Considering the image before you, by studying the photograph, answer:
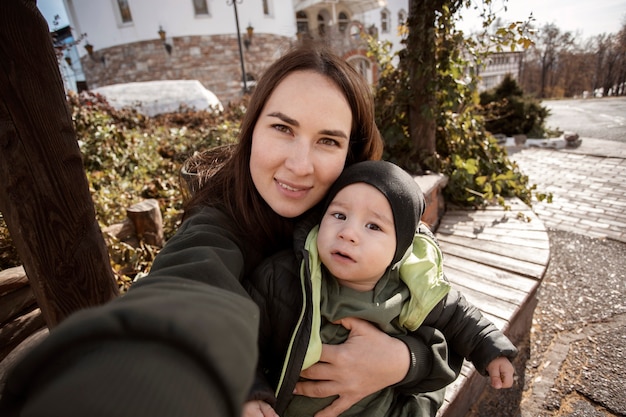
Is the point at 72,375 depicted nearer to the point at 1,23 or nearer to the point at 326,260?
the point at 326,260

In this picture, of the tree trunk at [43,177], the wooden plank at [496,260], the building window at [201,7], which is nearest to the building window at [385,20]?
the building window at [201,7]

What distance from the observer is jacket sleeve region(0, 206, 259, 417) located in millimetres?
392

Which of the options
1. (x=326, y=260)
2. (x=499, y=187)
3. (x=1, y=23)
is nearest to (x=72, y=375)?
(x=326, y=260)

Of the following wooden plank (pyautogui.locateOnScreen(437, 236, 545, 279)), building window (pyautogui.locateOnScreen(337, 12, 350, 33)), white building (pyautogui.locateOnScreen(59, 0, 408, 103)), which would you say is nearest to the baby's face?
wooden plank (pyautogui.locateOnScreen(437, 236, 545, 279))

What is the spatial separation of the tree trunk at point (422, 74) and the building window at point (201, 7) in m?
17.3

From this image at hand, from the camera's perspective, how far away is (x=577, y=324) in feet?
8.47

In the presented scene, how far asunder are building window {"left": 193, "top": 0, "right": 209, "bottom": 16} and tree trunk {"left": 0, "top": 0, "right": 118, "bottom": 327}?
63.3ft

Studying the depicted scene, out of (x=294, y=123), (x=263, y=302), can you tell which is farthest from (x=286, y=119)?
(x=263, y=302)

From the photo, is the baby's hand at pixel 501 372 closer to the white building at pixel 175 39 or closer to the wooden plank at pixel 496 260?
the wooden plank at pixel 496 260

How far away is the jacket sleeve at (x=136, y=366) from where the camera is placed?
1.29 ft

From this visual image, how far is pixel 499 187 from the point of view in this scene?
3.78m

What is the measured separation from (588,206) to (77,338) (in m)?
6.33

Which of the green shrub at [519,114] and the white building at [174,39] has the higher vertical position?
the white building at [174,39]

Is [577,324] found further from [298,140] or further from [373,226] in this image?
[298,140]
